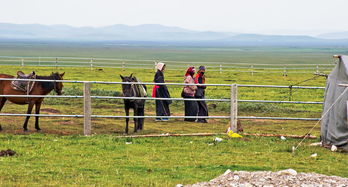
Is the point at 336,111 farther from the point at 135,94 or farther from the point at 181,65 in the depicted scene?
the point at 181,65

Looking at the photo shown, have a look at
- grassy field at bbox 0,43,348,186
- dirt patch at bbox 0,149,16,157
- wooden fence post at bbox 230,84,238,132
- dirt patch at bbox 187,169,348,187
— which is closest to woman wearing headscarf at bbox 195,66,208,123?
grassy field at bbox 0,43,348,186

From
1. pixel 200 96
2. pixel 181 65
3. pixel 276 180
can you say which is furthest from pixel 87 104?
pixel 181 65

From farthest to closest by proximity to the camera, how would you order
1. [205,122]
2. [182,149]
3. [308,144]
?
[205,122], [308,144], [182,149]

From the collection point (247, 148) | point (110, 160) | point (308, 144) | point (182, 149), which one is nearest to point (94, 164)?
point (110, 160)

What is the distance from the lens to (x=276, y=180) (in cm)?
722

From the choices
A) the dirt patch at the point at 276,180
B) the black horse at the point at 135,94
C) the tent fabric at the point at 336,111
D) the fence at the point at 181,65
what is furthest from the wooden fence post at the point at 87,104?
the fence at the point at 181,65

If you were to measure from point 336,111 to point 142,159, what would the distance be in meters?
3.93

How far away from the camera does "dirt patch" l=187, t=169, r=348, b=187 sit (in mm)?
7133

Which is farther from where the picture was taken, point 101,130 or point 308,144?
point 101,130

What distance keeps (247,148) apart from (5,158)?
4.33 metres

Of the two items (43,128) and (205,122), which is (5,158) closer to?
(43,128)

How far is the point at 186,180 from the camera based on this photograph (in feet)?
27.9

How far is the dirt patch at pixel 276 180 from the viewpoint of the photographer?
7.13 meters

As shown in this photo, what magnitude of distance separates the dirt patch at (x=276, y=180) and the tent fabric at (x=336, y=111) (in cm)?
438
